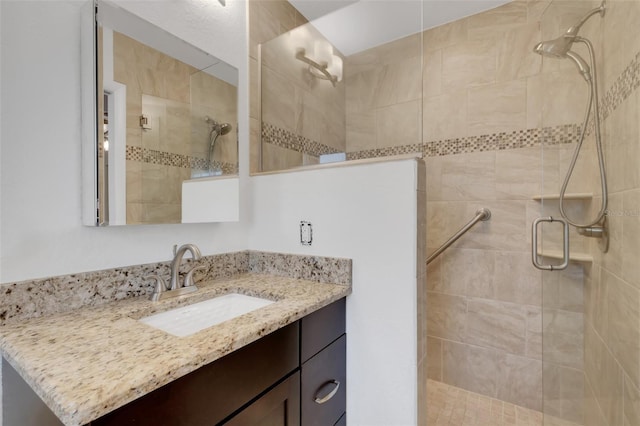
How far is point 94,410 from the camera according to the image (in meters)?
0.46

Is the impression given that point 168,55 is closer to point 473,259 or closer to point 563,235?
point 563,235

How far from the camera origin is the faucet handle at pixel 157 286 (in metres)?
1.01

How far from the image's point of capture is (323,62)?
5.52ft

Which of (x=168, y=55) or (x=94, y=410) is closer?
(x=94, y=410)

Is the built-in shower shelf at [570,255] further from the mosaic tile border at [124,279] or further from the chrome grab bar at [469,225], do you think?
the mosaic tile border at [124,279]

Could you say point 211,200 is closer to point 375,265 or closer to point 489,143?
point 375,265

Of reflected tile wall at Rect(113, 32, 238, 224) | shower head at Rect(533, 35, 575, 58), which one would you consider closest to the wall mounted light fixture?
reflected tile wall at Rect(113, 32, 238, 224)

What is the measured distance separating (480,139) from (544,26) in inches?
24.4

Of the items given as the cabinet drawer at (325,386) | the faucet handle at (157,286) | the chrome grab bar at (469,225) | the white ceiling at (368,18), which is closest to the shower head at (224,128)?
the faucet handle at (157,286)

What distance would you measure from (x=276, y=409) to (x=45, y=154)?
1.01 meters

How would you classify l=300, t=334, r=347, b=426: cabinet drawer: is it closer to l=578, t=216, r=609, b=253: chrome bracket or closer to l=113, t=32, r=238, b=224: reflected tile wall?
l=113, t=32, r=238, b=224: reflected tile wall

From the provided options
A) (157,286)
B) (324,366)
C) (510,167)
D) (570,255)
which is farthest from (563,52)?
(157,286)

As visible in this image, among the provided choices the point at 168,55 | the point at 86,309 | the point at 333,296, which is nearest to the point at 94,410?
the point at 86,309

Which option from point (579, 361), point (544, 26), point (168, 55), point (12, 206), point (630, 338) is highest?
point (544, 26)
